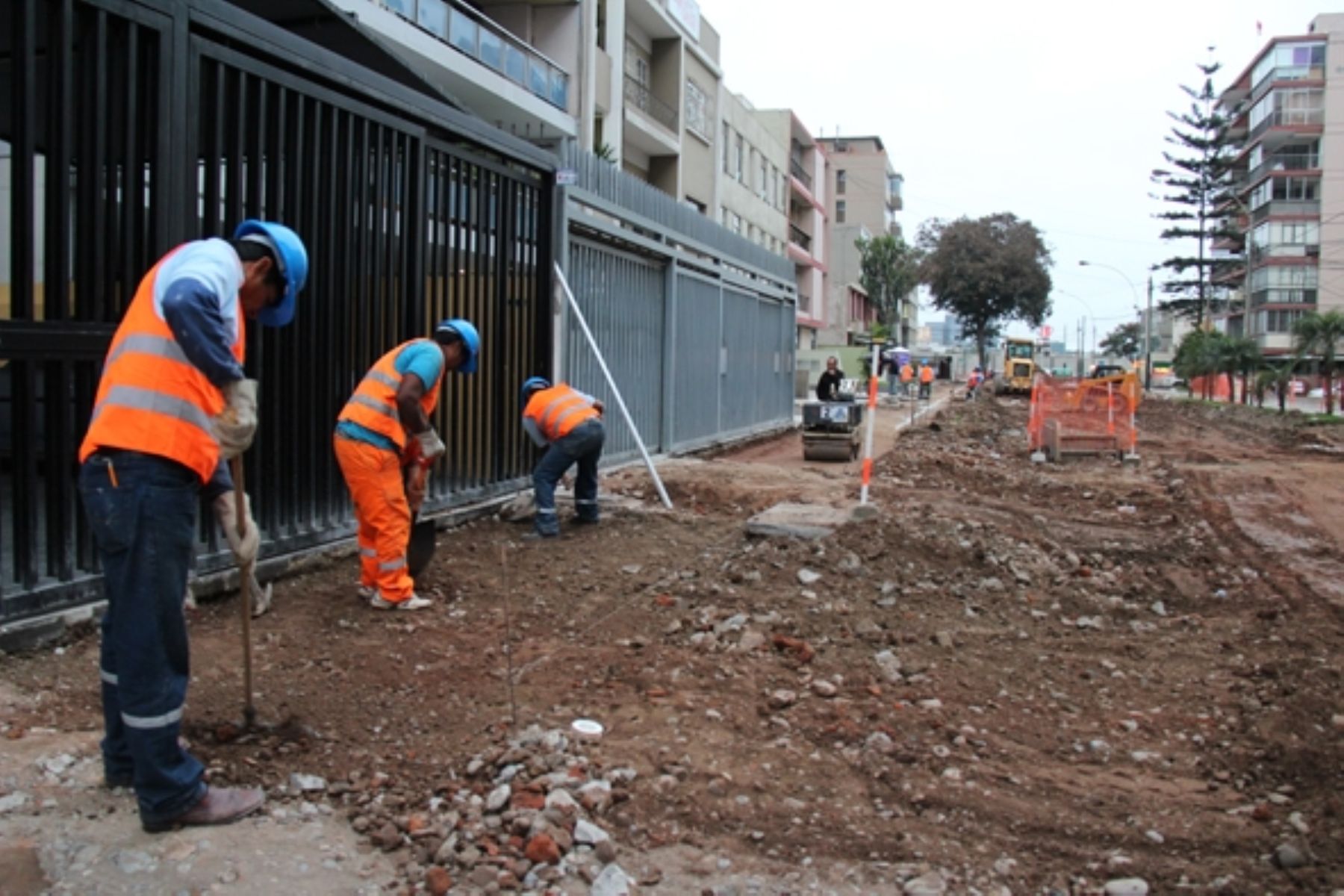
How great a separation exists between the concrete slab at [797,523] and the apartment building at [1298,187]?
236 feet

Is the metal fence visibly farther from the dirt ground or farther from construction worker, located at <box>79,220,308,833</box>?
construction worker, located at <box>79,220,308,833</box>

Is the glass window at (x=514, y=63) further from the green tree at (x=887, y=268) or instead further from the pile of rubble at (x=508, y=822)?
the green tree at (x=887, y=268)

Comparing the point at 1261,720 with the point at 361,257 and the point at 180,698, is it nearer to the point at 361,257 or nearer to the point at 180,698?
the point at 180,698

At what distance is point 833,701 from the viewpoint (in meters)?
5.03

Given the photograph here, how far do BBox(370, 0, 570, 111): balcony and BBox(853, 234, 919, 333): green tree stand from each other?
51.9m

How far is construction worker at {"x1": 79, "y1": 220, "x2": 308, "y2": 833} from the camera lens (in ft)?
11.1

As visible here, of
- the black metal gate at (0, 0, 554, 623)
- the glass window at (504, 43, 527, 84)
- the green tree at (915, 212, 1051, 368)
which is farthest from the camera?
the green tree at (915, 212, 1051, 368)

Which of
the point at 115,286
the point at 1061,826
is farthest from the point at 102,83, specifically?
the point at 1061,826

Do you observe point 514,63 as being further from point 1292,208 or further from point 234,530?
point 1292,208

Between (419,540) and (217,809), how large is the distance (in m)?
3.10

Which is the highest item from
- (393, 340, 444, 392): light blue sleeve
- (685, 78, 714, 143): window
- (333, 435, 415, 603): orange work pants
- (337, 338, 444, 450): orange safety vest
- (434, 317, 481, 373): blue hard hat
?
(685, 78, 714, 143): window

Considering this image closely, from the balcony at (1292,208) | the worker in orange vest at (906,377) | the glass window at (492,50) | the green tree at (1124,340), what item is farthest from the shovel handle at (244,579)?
the green tree at (1124,340)

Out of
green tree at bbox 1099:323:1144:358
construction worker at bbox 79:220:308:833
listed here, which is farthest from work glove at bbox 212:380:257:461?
green tree at bbox 1099:323:1144:358

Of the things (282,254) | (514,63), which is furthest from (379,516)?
(514,63)
